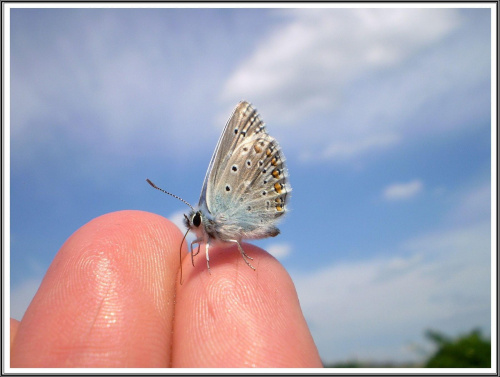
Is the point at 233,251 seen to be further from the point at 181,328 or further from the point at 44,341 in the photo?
the point at 44,341

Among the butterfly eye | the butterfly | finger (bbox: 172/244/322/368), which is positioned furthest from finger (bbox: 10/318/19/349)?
the butterfly eye

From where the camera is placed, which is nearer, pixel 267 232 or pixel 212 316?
pixel 212 316

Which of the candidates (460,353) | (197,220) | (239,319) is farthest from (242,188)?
(460,353)

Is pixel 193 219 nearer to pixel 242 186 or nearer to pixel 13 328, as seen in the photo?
pixel 242 186

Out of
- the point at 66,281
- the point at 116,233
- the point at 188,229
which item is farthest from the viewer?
the point at 188,229

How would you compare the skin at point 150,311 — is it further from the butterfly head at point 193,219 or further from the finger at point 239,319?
the butterfly head at point 193,219

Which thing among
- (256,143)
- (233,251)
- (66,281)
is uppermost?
(256,143)

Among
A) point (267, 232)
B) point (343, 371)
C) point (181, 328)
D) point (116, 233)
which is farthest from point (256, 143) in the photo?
point (343, 371)

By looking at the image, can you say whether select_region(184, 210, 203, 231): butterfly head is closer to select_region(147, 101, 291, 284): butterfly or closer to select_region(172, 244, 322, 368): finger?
select_region(147, 101, 291, 284): butterfly

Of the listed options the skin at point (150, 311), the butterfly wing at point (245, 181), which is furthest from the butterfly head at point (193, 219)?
the skin at point (150, 311)
